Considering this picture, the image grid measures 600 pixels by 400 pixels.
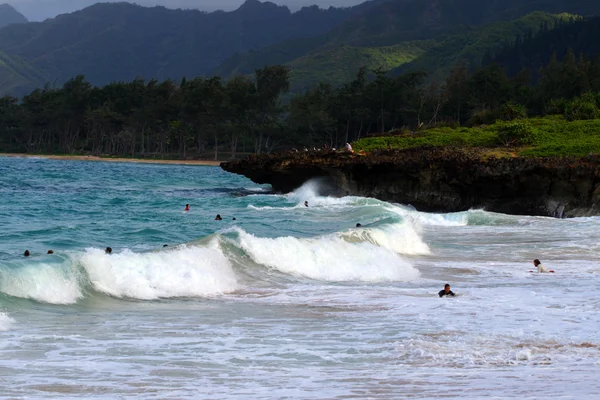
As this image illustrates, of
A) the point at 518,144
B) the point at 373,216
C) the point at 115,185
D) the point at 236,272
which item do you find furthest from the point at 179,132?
the point at 236,272

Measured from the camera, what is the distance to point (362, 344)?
12.2 metres

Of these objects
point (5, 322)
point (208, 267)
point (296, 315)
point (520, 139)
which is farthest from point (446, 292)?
point (520, 139)

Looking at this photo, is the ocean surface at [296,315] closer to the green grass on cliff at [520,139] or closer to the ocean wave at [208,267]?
the ocean wave at [208,267]

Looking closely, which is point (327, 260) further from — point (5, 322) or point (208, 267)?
point (5, 322)

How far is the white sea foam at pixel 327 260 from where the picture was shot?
20.0 meters

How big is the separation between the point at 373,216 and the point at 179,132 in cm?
10294

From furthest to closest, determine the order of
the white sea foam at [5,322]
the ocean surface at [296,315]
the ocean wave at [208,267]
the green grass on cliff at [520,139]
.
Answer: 1. the green grass on cliff at [520,139]
2. the ocean wave at [208,267]
3. the white sea foam at [5,322]
4. the ocean surface at [296,315]

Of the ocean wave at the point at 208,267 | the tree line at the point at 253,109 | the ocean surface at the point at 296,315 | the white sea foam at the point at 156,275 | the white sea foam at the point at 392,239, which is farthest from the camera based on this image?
the tree line at the point at 253,109

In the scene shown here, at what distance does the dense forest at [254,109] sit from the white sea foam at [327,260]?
6240 centimetres

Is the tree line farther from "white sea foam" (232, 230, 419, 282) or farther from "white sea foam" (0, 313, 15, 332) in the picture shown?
"white sea foam" (0, 313, 15, 332)

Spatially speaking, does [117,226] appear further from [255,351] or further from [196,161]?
[196,161]

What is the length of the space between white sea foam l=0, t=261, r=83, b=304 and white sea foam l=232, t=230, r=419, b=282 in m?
5.70

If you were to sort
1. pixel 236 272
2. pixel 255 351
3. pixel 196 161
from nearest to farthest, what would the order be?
pixel 255 351 < pixel 236 272 < pixel 196 161

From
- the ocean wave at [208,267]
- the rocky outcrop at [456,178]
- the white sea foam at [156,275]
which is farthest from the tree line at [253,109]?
the white sea foam at [156,275]
